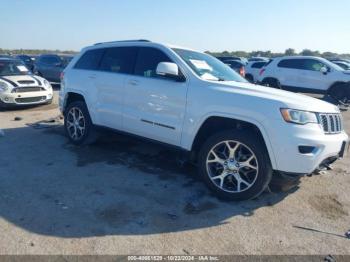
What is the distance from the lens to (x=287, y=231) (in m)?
3.43

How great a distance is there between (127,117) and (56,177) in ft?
4.40

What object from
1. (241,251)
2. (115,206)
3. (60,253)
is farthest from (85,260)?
(241,251)

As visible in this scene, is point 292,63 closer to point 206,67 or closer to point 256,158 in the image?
point 206,67

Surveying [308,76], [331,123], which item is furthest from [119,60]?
[308,76]

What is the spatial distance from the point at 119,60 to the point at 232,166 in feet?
8.67

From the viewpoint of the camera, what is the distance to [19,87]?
30.9 feet

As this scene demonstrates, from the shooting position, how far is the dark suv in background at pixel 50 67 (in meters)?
16.0

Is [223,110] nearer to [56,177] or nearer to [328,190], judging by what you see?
[328,190]

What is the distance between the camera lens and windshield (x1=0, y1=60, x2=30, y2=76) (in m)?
9.92

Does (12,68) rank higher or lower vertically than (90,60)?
lower

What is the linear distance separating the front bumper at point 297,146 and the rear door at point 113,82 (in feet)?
8.23

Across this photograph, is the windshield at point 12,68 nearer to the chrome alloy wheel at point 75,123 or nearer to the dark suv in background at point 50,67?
the chrome alloy wheel at point 75,123

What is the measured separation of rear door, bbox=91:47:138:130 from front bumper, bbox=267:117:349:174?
8.23ft

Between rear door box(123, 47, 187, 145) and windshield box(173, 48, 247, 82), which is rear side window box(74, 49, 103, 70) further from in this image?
windshield box(173, 48, 247, 82)
